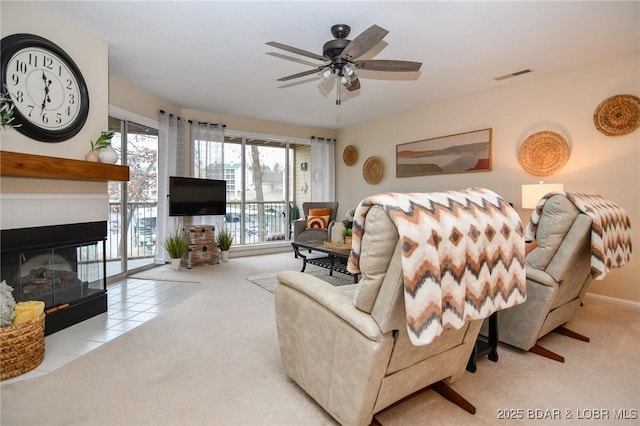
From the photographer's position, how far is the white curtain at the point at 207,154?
5.29 metres

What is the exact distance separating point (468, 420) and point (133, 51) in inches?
156

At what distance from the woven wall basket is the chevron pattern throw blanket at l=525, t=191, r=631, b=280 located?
1.64m

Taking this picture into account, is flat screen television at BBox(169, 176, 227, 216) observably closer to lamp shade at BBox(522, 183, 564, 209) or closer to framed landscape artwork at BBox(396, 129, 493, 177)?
framed landscape artwork at BBox(396, 129, 493, 177)

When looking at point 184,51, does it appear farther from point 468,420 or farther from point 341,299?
point 468,420

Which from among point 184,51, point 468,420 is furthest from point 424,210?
point 184,51

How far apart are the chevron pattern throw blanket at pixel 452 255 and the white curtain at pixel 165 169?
424 cm

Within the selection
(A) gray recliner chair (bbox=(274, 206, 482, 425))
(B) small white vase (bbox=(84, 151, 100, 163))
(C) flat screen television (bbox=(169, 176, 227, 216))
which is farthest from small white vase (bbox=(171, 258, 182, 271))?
(A) gray recliner chair (bbox=(274, 206, 482, 425))

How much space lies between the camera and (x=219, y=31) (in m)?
2.82

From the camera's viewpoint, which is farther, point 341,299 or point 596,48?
point 596,48

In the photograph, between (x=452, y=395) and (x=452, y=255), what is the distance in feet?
3.15

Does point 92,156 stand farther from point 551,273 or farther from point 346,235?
point 551,273

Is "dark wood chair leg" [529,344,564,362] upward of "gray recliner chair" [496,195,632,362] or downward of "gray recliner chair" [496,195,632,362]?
downward

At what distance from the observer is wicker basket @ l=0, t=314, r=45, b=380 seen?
1.90 m

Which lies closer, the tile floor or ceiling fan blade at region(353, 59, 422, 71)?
the tile floor
